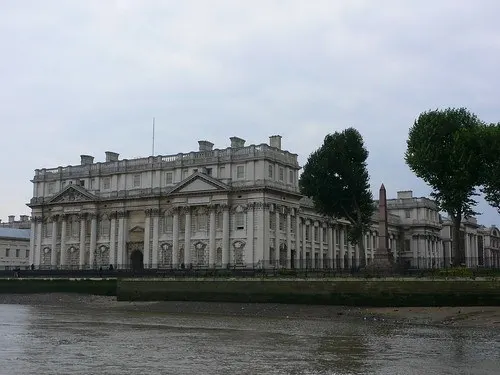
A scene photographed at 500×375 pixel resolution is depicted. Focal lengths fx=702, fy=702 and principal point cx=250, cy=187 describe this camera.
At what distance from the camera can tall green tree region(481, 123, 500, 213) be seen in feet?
180

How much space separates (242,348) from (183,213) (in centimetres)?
5577

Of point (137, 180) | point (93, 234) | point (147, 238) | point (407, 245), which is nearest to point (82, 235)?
point (93, 234)

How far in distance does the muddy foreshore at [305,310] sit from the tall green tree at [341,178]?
18.0 m

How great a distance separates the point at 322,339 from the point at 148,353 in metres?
8.95

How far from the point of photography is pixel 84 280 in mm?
72000

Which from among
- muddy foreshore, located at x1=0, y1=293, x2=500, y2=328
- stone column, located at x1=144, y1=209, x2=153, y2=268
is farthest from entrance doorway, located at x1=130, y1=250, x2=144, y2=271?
muddy foreshore, located at x1=0, y1=293, x2=500, y2=328

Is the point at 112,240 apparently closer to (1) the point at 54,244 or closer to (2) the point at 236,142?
(1) the point at 54,244

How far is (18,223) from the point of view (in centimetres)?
13375

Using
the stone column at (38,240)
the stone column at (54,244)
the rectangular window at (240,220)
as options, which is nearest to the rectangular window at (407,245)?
the rectangular window at (240,220)

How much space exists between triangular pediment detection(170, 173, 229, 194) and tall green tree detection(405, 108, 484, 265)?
25425 mm

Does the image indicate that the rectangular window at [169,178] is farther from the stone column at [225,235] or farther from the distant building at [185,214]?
the stone column at [225,235]

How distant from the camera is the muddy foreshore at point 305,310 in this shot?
135 ft

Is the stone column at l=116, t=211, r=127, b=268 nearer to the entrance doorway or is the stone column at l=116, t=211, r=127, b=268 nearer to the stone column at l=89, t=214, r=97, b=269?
the entrance doorway

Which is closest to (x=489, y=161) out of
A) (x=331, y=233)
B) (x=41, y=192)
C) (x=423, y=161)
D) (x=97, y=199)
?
(x=423, y=161)
